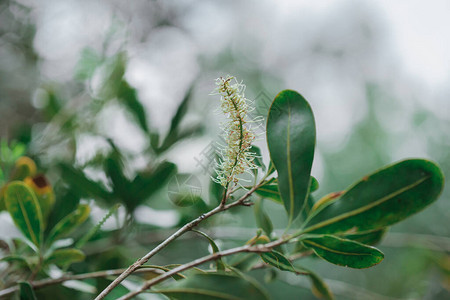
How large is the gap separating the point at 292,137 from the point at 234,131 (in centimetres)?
8

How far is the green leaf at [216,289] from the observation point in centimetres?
27

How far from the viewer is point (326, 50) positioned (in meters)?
2.53

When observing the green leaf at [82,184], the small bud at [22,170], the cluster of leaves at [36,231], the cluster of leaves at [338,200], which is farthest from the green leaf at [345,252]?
the small bud at [22,170]

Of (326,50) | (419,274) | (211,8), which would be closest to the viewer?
(419,274)

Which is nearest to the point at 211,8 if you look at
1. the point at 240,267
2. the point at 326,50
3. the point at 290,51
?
the point at 290,51

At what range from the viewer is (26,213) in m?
0.45

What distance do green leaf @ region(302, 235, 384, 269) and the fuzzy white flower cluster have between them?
0.12 metres

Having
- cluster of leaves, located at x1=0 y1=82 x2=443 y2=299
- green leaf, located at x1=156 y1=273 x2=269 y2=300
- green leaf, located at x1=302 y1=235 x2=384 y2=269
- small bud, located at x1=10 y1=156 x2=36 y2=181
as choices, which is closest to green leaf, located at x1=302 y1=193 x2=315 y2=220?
cluster of leaves, located at x1=0 y1=82 x2=443 y2=299

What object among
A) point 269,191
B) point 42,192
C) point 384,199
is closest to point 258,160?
point 269,191

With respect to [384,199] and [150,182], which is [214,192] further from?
[384,199]

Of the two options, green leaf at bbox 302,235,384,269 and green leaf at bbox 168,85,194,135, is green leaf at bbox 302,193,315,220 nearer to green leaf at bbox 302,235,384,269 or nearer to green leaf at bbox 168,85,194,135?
green leaf at bbox 302,235,384,269

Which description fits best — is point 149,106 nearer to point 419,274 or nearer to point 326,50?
point 419,274

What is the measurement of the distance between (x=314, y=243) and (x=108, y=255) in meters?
0.39

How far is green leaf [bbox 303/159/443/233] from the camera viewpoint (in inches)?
14.0
